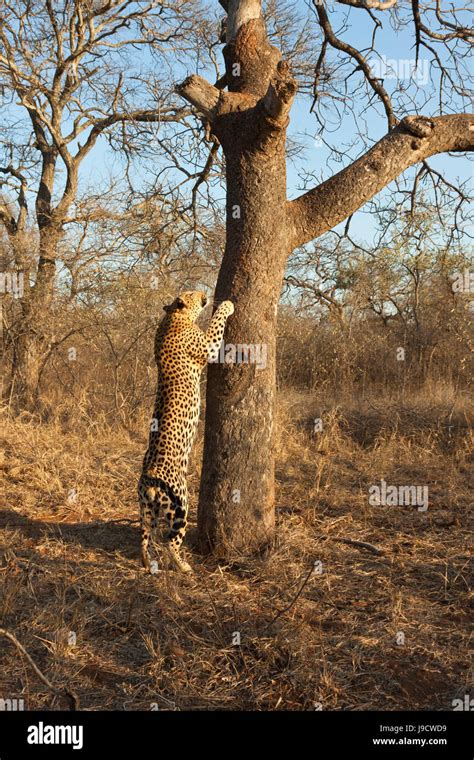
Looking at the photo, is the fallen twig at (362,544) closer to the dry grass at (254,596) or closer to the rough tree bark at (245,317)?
the dry grass at (254,596)

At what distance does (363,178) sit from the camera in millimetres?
5879

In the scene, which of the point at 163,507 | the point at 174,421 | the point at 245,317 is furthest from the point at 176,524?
the point at 245,317

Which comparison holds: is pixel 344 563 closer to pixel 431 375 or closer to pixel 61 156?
pixel 431 375

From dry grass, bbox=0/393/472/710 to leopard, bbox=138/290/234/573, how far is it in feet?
1.06

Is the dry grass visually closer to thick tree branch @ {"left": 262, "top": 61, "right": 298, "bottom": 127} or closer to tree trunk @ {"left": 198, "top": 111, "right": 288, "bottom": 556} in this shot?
tree trunk @ {"left": 198, "top": 111, "right": 288, "bottom": 556}

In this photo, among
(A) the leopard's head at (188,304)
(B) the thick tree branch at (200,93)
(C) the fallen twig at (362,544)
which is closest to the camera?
(B) the thick tree branch at (200,93)

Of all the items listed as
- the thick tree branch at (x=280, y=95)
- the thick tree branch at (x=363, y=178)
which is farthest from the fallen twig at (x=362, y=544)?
the thick tree branch at (x=280, y=95)

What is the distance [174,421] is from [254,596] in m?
1.62

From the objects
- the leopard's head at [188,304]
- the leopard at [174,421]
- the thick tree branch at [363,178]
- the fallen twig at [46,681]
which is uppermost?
the thick tree branch at [363,178]

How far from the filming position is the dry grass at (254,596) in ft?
12.4

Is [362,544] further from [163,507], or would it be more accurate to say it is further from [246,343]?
[246,343]

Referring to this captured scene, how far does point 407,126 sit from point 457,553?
11.5 feet

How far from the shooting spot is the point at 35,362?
1152 centimetres

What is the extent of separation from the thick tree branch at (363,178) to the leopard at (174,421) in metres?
1.01
